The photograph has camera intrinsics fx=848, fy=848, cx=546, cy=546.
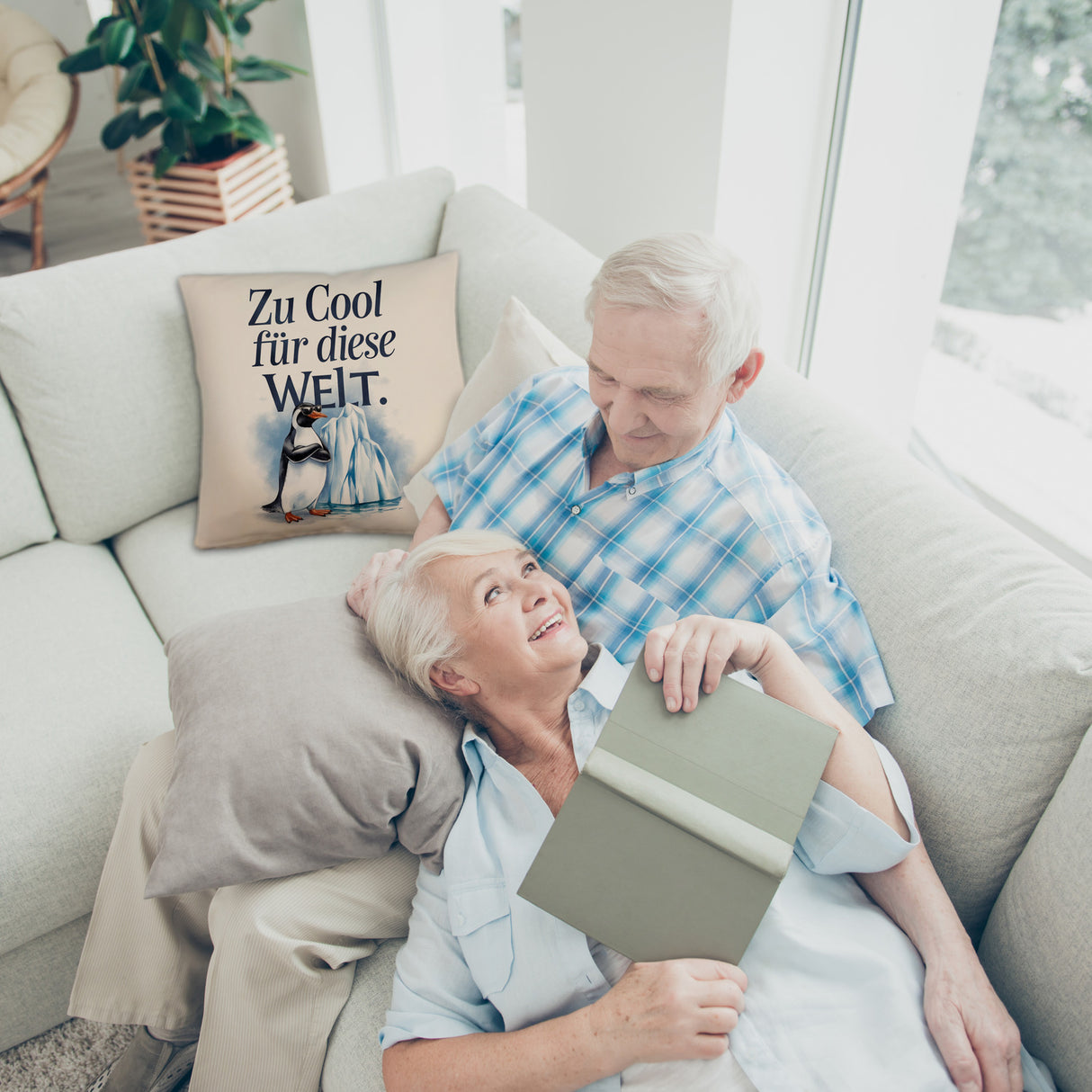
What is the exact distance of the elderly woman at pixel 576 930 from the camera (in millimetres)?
833

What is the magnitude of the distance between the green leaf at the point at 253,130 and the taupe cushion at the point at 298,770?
2343 millimetres

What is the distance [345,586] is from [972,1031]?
3.90ft

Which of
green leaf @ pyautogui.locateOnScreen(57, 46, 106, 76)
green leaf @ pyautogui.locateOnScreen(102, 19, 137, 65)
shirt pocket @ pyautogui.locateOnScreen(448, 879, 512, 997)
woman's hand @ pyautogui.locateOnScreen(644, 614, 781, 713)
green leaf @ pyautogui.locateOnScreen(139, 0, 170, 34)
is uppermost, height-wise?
green leaf @ pyautogui.locateOnScreen(139, 0, 170, 34)

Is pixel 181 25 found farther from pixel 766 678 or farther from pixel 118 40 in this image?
pixel 766 678

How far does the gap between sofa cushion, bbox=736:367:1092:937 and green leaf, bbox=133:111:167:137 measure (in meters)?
2.72

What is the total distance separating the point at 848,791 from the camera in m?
0.93

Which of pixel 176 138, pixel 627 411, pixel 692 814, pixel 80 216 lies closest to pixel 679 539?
pixel 627 411

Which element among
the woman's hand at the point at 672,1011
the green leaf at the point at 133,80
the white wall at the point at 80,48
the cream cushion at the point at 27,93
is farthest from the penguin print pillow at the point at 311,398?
the white wall at the point at 80,48

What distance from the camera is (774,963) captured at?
90cm

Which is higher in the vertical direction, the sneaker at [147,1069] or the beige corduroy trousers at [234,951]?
the beige corduroy trousers at [234,951]

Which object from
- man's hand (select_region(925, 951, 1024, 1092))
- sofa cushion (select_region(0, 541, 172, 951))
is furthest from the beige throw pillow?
man's hand (select_region(925, 951, 1024, 1092))

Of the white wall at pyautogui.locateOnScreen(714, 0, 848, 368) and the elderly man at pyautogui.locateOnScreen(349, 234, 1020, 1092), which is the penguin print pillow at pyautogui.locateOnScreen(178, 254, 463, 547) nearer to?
the elderly man at pyautogui.locateOnScreen(349, 234, 1020, 1092)

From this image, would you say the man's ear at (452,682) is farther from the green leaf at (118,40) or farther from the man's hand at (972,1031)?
the green leaf at (118,40)

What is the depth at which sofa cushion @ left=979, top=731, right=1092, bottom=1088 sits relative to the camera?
2.72 feet
